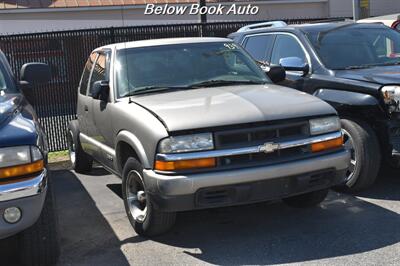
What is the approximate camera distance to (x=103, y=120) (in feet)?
18.7

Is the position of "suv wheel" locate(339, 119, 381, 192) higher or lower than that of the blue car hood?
lower

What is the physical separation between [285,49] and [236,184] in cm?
319

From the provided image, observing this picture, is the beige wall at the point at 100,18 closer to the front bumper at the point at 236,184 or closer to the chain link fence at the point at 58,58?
the chain link fence at the point at 58,58

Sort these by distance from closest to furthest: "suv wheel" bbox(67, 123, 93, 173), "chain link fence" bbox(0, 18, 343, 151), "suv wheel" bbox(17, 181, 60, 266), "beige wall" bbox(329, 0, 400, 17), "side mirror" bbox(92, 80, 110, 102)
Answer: "suv wheel" bbox(17, 181, 60, 266) < "side mirror" bbox(92, 80, 110, 102) < "suv wheel" bbox(67, 123, 93, 173) < "chain link fence" bbox(0, 18, 343, 151) < "beige wall" bbox(329, 0, 400, 17)

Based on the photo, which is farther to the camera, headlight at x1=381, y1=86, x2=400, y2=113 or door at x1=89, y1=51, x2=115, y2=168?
door at x1=89, y1=51, x2=115, y2=168

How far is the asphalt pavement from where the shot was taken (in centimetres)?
432

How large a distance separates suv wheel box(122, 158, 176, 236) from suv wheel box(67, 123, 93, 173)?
2340 mm

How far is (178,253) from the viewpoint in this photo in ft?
14.7

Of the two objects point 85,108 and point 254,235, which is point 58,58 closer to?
point 85,108

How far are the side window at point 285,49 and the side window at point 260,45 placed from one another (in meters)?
0.14

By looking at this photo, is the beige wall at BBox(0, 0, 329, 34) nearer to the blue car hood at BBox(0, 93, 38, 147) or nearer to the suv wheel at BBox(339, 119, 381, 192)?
the suv wheel at BBox(339, 119, 381, 192)

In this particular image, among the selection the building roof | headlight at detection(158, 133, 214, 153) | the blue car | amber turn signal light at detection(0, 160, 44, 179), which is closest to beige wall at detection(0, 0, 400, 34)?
the building roof

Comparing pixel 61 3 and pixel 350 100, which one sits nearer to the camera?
pixel 350 100

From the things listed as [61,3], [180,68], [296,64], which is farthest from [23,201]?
[61,3]
